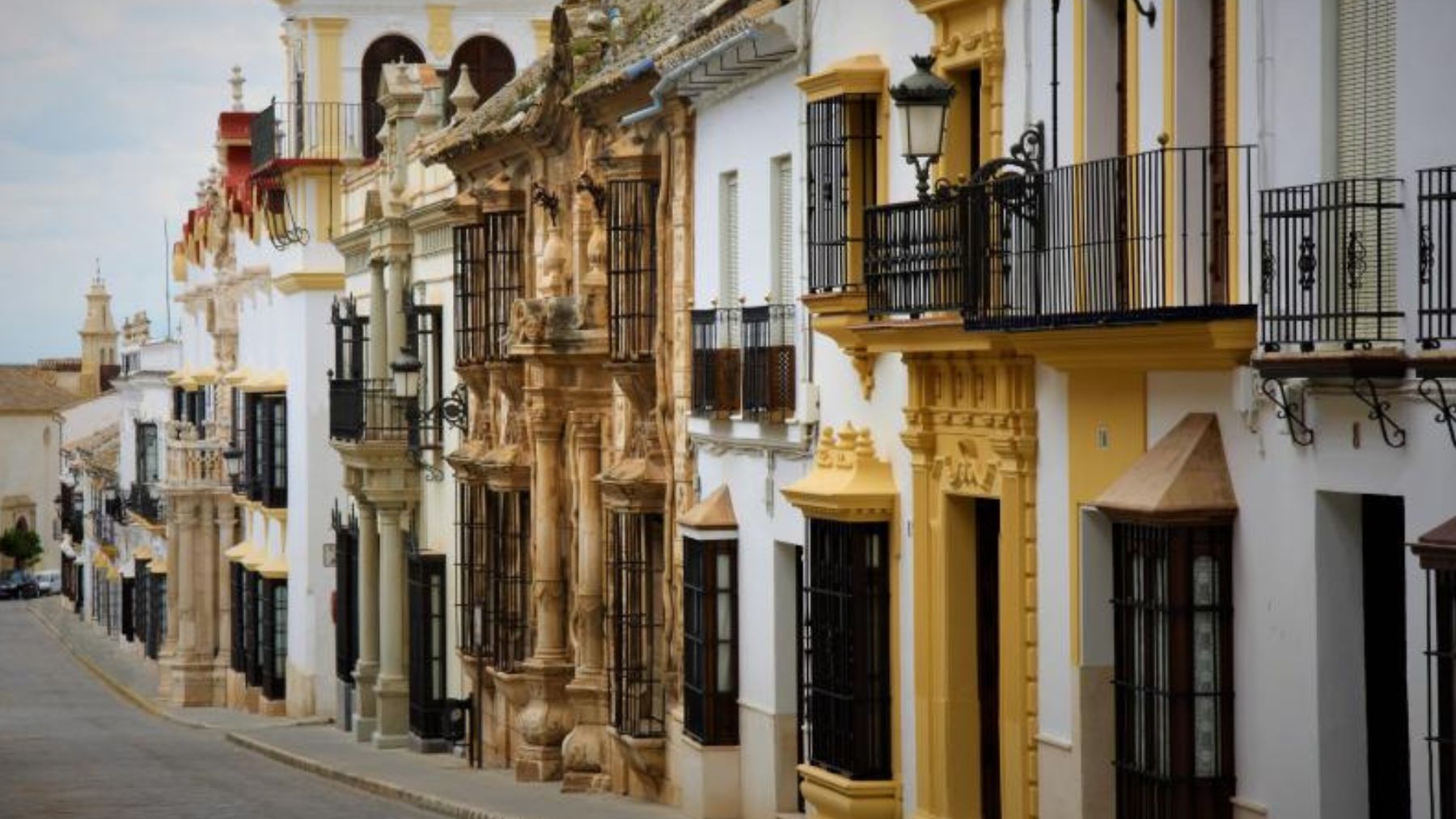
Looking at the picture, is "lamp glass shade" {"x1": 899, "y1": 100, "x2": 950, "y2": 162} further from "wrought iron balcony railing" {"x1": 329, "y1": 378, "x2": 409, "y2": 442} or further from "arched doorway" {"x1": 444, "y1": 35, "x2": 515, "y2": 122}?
"arched doorway" {"x1": 444, "y1": 35, "x2": 515, "y2": 122}

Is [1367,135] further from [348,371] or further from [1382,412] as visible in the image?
[348,371]

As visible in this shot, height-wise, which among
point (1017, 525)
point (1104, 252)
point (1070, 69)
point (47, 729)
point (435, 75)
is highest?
point (435, 75)

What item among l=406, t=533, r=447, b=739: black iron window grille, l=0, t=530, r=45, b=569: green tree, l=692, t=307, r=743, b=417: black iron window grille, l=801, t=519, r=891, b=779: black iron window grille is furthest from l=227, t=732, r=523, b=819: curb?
l=0, t=530, r=45, b=569: green tree

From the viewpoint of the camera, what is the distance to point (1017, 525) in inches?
690

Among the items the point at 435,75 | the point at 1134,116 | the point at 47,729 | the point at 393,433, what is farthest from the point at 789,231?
the point at 47,729

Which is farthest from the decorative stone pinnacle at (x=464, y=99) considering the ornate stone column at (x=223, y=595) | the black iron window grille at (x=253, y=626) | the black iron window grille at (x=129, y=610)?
the black iron window grille at (x=129, y=610)

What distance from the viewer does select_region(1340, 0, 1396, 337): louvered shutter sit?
13164 millimetres

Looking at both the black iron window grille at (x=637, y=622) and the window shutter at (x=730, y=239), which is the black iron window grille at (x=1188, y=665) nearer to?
the window shutter at (x=730, y=239)

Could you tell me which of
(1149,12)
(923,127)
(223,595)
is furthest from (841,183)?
(223,595)

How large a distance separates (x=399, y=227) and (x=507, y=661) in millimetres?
8194

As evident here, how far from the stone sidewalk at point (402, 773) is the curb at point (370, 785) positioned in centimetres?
1

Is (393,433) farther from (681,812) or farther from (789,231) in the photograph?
(789,231)

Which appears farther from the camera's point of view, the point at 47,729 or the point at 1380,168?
the point at 47,729

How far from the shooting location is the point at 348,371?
41.4 m
